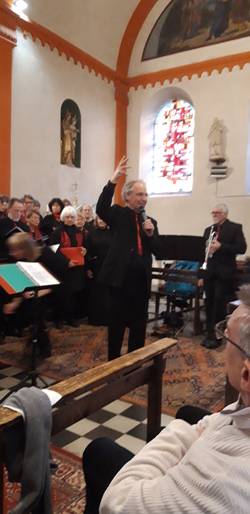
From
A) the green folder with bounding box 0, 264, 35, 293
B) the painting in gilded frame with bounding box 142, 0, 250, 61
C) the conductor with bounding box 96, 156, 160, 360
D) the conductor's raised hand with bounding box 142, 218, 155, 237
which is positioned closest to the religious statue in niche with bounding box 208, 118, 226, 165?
the painting in gilded frame with bounding box 142, 0, 250, 61

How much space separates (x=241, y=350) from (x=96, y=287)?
5.22 meters

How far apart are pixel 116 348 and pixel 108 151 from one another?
839 centimetres

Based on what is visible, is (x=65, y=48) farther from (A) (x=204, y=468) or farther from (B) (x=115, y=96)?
(A) (x=204, y=468)

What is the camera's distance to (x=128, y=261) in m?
3.48

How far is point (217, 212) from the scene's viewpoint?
537cm

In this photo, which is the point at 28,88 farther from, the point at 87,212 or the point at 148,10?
the point at 148,10

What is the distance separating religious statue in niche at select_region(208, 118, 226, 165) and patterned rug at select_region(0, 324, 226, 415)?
546cm

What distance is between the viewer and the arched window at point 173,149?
Answer: 1113 centimetres

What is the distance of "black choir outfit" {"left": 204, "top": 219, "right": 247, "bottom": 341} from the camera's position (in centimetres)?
523

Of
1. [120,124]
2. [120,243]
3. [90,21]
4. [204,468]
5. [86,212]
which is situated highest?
[90,21]

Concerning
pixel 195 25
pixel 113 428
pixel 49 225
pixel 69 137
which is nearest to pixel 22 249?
pixel 113 428

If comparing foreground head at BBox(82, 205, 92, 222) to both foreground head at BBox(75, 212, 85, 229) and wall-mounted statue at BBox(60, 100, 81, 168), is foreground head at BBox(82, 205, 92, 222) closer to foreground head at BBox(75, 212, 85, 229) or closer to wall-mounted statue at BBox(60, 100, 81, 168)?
foreground head at BBox(75, 212, 85, 229)

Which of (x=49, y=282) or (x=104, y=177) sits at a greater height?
(x=104, y=177)

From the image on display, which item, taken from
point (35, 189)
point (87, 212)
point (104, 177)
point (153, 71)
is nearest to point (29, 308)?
point (87, 212)
